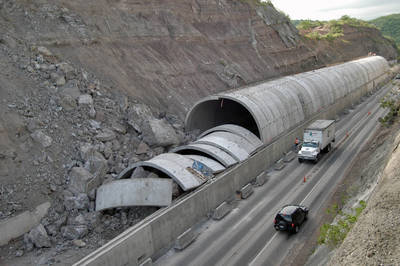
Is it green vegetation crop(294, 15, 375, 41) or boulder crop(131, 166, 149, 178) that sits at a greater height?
green vegetation crop(294, 15, 375, 41)

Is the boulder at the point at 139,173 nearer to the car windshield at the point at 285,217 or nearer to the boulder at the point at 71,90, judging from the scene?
the car windshield at the point at 285,217

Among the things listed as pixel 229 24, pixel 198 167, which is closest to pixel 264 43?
pixel 229 24

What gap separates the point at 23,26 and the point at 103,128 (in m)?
12.4

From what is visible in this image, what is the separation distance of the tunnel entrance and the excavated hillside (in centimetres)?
149

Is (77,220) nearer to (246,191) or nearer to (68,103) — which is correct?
(68,103)

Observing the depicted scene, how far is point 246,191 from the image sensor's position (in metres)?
23.2

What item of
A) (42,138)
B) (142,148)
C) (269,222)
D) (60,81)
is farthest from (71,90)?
(269,222)

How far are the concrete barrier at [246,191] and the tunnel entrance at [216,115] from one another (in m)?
8.92

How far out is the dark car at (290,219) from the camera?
1772 centimetres

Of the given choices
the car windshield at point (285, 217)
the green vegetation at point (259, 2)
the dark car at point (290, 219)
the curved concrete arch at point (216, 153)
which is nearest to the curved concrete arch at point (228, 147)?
the curved concrete arch at point (216, 153)

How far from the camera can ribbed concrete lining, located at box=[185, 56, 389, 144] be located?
2848 centimetres

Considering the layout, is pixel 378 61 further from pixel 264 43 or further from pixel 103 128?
pixel 103 128

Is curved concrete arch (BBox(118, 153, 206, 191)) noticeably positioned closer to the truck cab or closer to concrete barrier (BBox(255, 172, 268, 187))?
concrete barrier (BBox(255, 172, 268, 187))

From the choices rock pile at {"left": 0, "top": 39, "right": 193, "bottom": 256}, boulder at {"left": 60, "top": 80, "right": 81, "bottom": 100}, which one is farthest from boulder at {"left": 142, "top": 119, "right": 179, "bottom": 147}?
boulder at {"left": 60, "top": 80, "right": 81, "bottom": 100}
